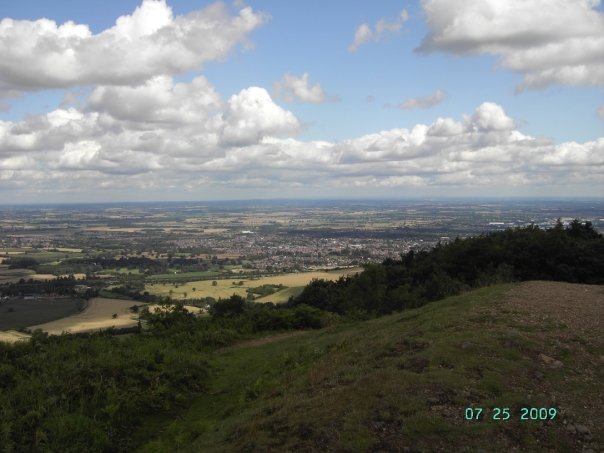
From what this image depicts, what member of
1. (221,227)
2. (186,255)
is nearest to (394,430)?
(186,255)

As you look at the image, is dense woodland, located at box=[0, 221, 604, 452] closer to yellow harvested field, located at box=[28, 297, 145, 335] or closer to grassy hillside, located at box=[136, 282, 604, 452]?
grassy hillside, located at box=[136, 282, 604, 452]

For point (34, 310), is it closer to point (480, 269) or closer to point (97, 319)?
point (97, 319)

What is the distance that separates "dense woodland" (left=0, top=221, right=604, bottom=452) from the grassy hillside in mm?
1008

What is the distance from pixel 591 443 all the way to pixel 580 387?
2.01 m

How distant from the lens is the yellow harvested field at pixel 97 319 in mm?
32969

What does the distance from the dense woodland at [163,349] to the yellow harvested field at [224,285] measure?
69.1 ft

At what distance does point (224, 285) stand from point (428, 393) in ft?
177

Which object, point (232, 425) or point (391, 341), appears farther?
point (391, 341)

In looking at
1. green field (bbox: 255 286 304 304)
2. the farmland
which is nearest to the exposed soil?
the farmland

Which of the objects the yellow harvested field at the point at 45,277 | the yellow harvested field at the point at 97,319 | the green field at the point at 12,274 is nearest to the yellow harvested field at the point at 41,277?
the yellow harvested field at the point at 45,277

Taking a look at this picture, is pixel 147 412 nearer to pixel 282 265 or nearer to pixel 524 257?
pixel 524 257

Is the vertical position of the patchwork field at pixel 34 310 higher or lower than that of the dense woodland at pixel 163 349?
lower

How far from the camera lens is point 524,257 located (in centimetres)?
2950

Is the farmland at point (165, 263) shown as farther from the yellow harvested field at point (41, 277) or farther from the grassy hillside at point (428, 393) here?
the grassy hillside at point (428, 393)
